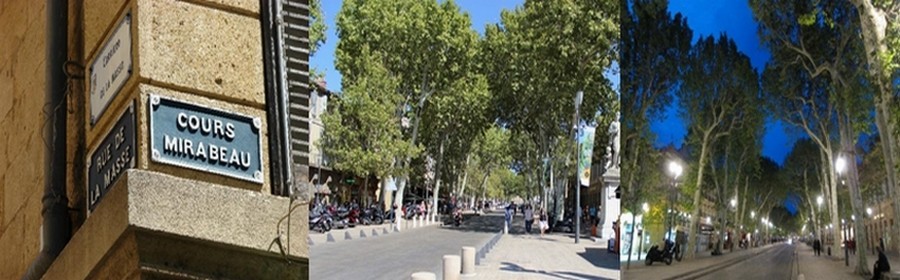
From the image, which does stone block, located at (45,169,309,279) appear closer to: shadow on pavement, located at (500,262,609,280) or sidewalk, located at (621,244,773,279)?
sidewalk, located at (621,244,773,279)

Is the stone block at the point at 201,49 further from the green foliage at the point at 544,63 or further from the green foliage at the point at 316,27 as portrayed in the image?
the green foliage at the point at 316,27

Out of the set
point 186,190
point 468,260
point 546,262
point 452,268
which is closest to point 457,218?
point 452,268

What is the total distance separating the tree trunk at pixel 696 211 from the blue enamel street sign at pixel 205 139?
4.85 ft

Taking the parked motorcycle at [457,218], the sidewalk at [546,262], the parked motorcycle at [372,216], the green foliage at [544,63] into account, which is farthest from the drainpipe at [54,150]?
the parked motorcycle at [457,218]

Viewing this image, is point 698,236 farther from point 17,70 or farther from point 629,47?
point 17,70

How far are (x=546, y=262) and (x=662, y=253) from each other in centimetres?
345

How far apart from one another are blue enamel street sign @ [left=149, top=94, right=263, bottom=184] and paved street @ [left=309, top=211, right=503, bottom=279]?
1587 mm

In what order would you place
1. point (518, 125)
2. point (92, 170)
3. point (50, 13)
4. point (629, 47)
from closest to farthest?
point (629, 47)
point (92, 170)
point (50, 13)
point (518, 125)

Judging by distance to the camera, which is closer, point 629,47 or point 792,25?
point 792,25

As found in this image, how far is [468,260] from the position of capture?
484 centimetres

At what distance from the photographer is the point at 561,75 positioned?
12.3 ft

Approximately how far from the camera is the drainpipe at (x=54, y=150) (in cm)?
268

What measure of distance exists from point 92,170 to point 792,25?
7.59 ft

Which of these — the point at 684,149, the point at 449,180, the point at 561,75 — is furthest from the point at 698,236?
the point at 449,180
